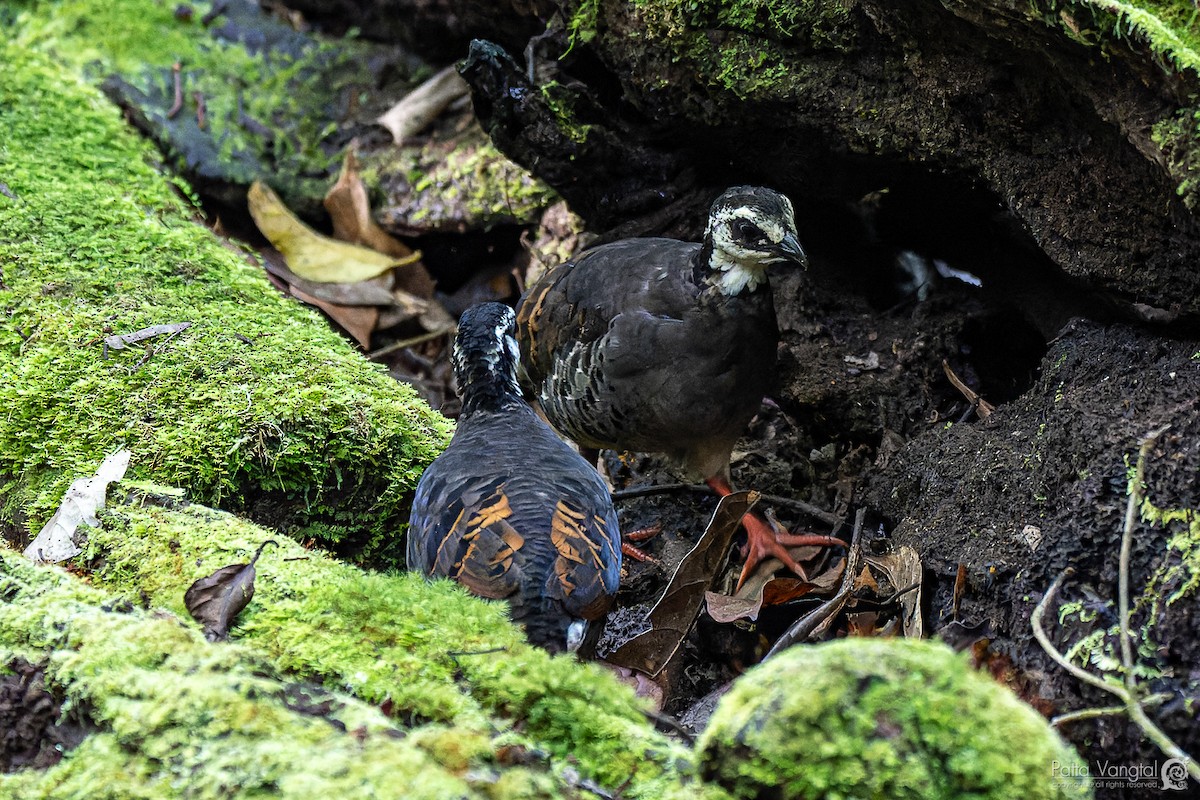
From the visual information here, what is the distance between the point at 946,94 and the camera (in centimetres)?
407

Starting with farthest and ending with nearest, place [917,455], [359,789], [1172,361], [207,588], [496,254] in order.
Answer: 1. [496,254]
2. [917,455]
3. [1172,361]
4. [207,588]
5. [359,789]

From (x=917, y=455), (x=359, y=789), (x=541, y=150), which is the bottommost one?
(x=359, y=789)

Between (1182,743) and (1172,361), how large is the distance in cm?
133

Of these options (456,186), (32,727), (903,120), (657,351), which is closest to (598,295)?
(657,351)

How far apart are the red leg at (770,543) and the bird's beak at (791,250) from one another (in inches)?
43.0

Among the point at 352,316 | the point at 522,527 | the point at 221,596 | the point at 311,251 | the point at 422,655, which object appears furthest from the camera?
the point at 311,251

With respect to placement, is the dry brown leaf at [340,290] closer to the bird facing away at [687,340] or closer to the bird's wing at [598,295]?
the bird's wing at [598,295]

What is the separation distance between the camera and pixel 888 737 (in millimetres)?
2025

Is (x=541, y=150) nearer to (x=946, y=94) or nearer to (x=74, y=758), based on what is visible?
(x=946, y=94)

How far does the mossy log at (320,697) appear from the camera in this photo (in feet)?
6.97

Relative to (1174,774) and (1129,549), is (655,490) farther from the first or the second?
(1174,774)

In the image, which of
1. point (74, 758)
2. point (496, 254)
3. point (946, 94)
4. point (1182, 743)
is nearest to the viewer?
point (74, 758)

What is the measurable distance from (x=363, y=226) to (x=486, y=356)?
8.84 ft

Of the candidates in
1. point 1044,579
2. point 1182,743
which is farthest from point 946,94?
point 1182,743
